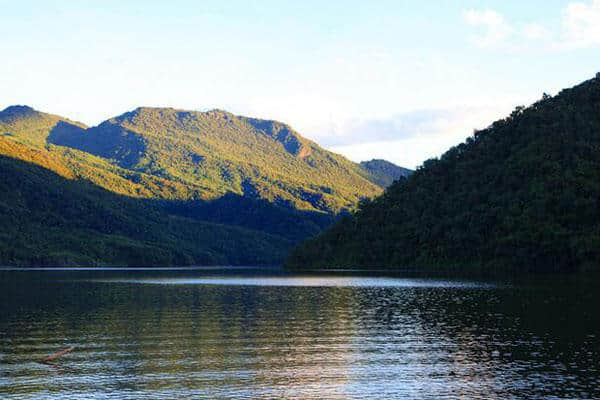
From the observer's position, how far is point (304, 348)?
7681 cm

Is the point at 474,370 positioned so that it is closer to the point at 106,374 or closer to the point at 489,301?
the point at 106,374

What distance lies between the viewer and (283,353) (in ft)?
242

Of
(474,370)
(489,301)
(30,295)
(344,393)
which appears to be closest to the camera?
(344,393)

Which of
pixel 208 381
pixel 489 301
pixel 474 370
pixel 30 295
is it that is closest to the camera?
pixel 208 381

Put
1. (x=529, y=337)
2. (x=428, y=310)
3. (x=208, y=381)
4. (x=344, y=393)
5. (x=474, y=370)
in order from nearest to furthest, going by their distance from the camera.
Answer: (x=344, y=393) < (x=208, y=381) < (x=474, y=370) < (x=529, y=337) < (x=428, y=310)

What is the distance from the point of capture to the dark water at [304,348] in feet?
189

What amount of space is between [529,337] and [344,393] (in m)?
34.9

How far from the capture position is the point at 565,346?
249ft

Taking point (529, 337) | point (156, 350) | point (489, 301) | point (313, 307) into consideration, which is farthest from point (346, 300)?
point (156, 350)

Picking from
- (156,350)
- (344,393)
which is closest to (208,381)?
(344,393)

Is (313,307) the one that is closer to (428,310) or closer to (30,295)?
(428,310)

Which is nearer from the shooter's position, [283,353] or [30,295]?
[283,353]

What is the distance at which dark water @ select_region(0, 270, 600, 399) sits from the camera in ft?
189

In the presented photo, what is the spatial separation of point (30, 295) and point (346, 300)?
61.9m
